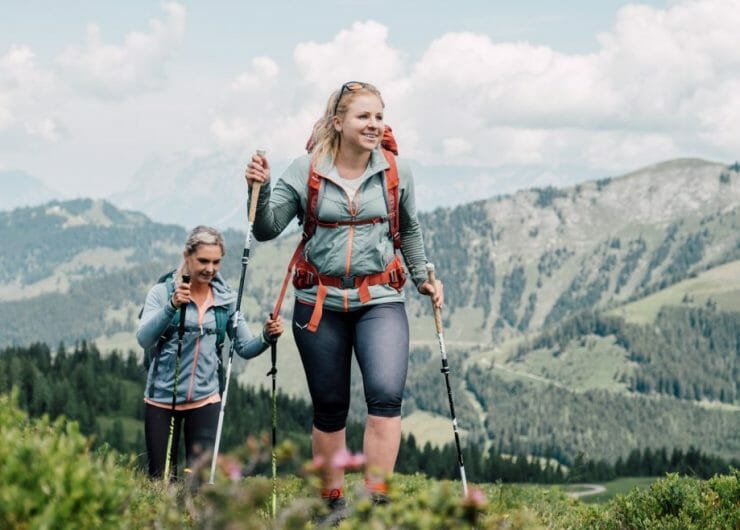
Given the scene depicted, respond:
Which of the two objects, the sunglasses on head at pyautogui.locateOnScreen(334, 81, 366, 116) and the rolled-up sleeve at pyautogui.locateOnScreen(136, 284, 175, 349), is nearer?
the sunglasses on head at pyautogui.locateOnScreen(334, 81, 366, 116)

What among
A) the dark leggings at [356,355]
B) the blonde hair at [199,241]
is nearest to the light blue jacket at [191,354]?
the blonde hair at [199,241]

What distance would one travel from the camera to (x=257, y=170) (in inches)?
350

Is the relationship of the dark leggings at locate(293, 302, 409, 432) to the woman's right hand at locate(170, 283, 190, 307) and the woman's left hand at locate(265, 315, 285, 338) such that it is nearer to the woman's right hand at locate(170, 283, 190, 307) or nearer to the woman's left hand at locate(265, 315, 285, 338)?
the woman's left hand at locate(265, 315, 285, 338)

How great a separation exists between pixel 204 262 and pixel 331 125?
8.71 ft

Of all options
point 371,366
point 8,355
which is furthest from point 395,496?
point 8,355

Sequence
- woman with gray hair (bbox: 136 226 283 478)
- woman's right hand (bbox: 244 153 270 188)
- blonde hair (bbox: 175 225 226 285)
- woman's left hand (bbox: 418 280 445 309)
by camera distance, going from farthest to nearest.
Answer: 1. woman with gray hair (bbox: 136 226 283 478)
2. blonde hair (bbox: 175 225 226 285)
3. woman's left hand (bbox: 418 280 445 309)
4. woman's right hand (bbox: 244 153 270 188)

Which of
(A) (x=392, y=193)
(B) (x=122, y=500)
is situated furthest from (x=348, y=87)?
(B) (x=122, y=500)

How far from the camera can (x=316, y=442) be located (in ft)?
30.4

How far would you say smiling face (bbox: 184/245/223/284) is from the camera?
34.6 feet

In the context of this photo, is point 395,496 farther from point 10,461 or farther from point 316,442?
point 316,442

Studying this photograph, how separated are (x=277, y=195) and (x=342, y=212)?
2.68 ft

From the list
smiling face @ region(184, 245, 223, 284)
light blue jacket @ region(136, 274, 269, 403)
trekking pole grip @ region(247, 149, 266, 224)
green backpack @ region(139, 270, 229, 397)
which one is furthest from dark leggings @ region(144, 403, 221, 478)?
trekking pole grip @ region(247, 149, 266, 224)

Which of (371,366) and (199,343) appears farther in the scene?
(199,343)

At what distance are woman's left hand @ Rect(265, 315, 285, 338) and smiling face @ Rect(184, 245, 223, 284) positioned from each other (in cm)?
113
